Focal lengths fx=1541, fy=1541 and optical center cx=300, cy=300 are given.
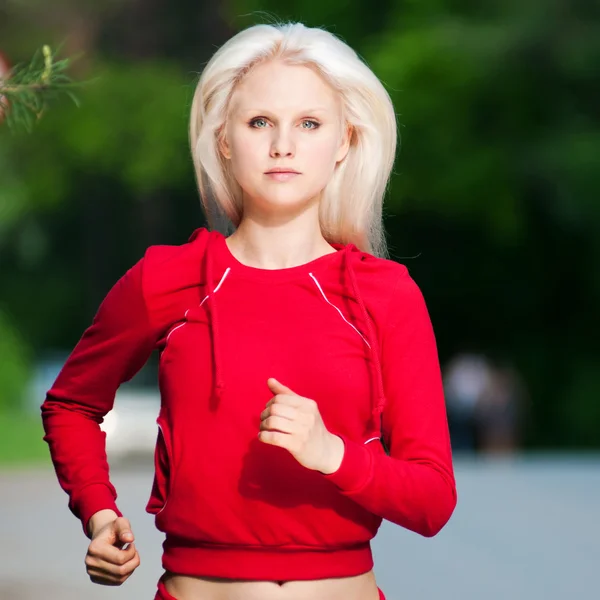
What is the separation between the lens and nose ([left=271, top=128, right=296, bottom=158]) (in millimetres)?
2672

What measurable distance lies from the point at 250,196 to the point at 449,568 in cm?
710

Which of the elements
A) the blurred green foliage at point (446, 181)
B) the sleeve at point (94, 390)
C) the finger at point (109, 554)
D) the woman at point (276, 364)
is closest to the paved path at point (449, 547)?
the sleeve at point (94, 390)

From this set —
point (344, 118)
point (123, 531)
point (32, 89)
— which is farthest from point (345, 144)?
point (32, 89)

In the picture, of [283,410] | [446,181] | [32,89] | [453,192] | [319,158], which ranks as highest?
[446,181]

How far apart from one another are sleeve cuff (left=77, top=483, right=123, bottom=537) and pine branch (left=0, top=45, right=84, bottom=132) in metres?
1.02

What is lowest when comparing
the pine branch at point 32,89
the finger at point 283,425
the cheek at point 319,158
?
the finger at point 283,425

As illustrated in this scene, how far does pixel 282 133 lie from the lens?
268cm

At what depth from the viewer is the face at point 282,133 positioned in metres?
2.70

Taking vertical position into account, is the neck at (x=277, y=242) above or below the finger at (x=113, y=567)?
above

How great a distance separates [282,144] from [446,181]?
895 inches

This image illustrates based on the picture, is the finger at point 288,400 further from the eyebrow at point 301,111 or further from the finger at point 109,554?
the eyebrow at point 301,111

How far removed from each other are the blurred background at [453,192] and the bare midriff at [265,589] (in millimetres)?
10235

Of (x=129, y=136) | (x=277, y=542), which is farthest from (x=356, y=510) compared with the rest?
(x=129, y=136)

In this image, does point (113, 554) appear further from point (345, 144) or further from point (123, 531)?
point (345, 144)
